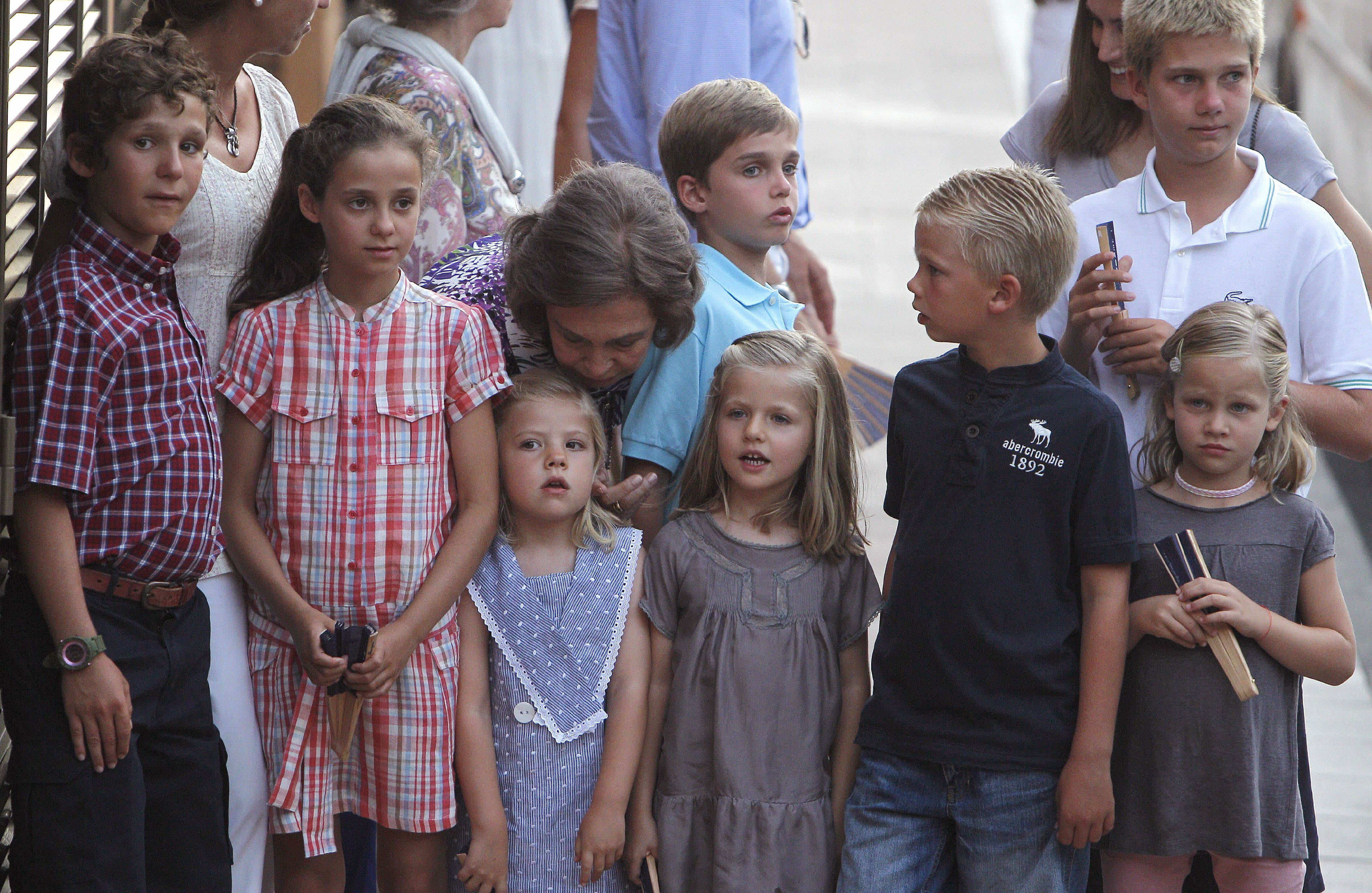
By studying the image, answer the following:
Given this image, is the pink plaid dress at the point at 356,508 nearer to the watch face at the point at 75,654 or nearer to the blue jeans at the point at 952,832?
the watch face at the point at 75,654

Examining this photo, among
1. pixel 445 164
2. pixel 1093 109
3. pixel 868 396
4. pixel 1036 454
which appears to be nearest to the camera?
Answer: pixel 1036 454

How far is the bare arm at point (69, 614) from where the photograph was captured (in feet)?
7.22

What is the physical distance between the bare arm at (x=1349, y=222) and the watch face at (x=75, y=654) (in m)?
2.35

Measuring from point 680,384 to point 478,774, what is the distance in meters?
0.79

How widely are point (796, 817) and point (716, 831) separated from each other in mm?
142

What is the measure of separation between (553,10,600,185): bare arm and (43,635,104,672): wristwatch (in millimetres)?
2025

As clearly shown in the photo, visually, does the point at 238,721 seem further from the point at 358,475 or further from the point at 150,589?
the point at 358,475

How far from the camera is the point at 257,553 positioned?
2.44 metres

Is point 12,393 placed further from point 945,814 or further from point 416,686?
point 945,814

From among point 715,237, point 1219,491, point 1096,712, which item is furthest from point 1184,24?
point 1096,712

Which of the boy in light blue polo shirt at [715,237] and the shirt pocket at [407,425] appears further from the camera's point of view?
the boy in light blue polo shirt at [715,237]

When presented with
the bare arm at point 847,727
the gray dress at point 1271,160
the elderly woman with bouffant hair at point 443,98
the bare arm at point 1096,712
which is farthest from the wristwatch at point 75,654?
the gray dress at point 1271,160

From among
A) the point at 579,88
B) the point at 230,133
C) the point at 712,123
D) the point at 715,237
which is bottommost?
the point at 715,237

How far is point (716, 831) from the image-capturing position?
2541 mm
